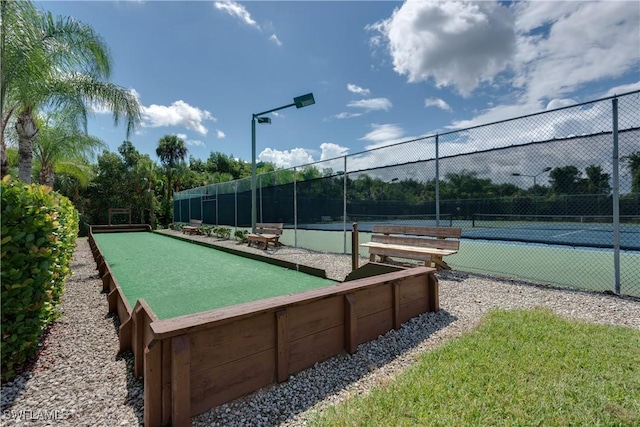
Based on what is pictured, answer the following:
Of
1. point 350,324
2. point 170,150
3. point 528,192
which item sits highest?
point 170,150

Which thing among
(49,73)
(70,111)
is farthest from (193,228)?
(49,73)

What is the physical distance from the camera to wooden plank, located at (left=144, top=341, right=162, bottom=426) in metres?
1.68

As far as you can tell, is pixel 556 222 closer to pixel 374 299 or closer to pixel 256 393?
pixel 374 299

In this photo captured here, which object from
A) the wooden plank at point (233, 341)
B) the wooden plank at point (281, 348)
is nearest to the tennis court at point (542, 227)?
the wooden plank at point (281, 348)

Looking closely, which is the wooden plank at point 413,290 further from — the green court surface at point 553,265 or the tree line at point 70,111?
the tree line at point 70,111

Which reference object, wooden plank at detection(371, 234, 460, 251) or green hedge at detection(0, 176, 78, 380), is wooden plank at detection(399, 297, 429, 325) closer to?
wooden plank at detection(371, 234, 460, 251)

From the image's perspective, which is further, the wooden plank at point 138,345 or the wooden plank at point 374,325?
the wooden plank at point 374,325

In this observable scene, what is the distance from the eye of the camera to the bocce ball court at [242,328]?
5.63 feet

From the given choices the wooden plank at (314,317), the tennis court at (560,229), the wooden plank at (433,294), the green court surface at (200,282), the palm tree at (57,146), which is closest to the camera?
the wooden plank at (314,317)

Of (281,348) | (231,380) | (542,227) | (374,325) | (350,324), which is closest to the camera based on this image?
(231,380)

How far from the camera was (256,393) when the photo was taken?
2.05 meters

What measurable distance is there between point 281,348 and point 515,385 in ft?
5.35

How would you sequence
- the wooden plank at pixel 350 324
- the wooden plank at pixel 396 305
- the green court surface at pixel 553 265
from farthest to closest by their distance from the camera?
the green court surface at pixel 553 265 < the wooden plank at pixel 396 305 < the wooden plank at pixel 350 324

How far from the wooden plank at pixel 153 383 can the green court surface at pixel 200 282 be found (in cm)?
160
